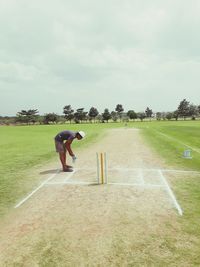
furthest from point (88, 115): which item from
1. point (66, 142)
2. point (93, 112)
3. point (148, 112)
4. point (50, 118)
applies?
point (66, 142)

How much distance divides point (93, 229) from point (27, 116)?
403 ft

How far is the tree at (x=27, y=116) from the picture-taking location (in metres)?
118

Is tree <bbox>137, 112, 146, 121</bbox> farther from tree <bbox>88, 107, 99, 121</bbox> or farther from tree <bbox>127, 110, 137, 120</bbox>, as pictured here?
tree <bbox>88, 107, 99, 121</bbox>

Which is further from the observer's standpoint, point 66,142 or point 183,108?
point 183,108

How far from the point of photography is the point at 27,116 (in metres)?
118

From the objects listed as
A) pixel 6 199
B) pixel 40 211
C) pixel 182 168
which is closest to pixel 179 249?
pixel 40 211

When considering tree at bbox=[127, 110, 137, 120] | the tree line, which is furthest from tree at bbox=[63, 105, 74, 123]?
tree at bbox=[127, 110, 137, 120]

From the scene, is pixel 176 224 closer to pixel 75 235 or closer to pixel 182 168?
pixel 75 235

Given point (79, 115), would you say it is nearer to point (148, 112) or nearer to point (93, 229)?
point (148, 112)

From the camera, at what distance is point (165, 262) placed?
11.6ft

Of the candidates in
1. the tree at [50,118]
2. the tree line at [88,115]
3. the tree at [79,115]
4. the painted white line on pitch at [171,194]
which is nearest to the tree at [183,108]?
the tree line at [88,115]

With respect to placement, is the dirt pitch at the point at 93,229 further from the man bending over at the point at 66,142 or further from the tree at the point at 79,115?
the tree at the point at 79,115

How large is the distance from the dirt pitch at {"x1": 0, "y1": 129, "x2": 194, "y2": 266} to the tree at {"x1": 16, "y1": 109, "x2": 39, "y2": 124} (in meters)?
118

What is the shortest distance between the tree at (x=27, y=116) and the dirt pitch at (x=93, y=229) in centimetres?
11838
